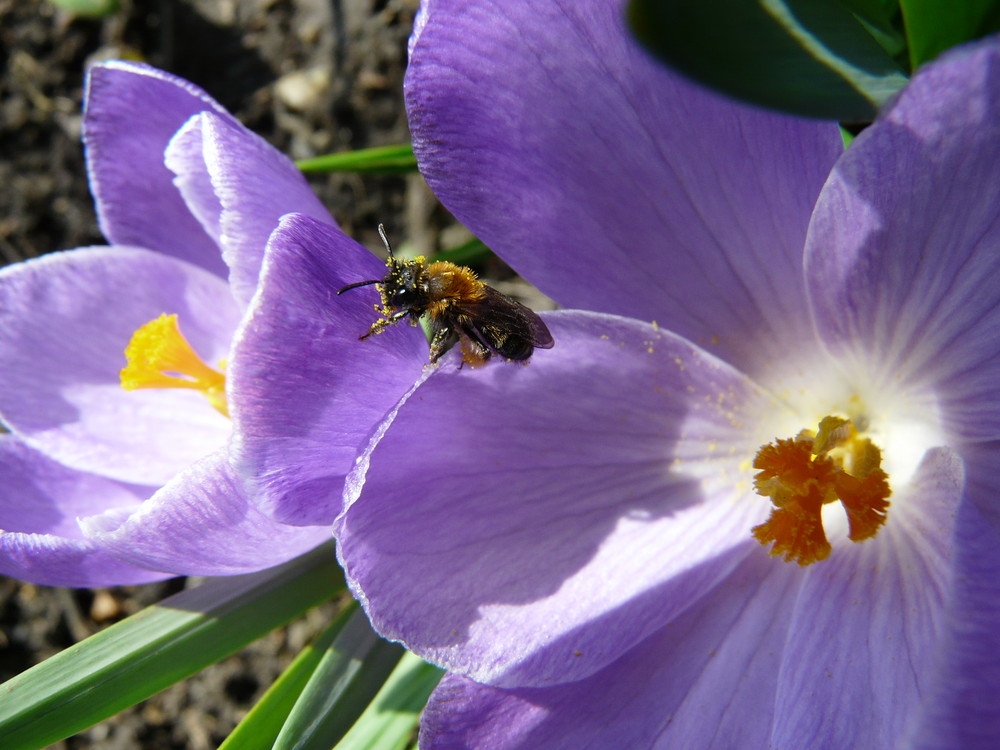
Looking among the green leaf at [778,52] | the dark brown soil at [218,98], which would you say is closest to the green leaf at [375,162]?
the dark brown soil at [218,98]

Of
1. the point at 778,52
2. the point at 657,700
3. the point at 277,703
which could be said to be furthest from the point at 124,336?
the point at 778,52

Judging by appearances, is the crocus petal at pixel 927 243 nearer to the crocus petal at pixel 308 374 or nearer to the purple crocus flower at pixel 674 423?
the purple crocus flower at pixel 674 423

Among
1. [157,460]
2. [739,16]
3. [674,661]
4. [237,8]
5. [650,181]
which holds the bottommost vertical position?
[157,460]

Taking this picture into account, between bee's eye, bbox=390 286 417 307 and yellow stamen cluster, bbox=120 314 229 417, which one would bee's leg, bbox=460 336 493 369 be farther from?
yellow stamen cluster, bbox=120 314 229 417

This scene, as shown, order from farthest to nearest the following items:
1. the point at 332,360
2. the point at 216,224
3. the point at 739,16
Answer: the point at 216,224, the point at 332,360, the point at 739,16

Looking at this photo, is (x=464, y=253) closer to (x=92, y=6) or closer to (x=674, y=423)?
(x=674, y=423)

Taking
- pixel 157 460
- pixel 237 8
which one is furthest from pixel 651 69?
pixel 237 8

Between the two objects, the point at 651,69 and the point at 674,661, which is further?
the point at 674,661

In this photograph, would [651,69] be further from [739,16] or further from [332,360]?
[332,360]
